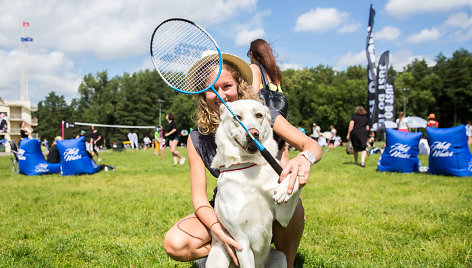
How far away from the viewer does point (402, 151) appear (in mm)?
9000

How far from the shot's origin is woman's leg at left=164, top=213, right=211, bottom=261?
235 centimetres

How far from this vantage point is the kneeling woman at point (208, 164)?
7.47 feet

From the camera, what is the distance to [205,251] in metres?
2.48

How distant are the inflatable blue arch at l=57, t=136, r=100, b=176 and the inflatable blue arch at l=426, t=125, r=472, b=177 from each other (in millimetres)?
10896

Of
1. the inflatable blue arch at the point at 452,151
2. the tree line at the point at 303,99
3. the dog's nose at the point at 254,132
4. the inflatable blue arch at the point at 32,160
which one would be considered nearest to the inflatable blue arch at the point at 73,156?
the inflatable blue arch at the point at 32,160

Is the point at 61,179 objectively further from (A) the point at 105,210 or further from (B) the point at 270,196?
(B) the point at 270,196

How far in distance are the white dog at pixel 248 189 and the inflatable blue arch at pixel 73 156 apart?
931 centimetres

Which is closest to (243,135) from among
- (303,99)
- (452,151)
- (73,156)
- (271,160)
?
(271,160)

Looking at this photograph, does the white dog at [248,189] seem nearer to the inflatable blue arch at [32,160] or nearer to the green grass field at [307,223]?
the green grass field at [307,223]

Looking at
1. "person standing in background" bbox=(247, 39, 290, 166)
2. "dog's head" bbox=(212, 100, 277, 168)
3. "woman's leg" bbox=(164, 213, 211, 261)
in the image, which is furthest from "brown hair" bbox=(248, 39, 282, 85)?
"woman's leg" bbox=(164, 213, 211, 261)

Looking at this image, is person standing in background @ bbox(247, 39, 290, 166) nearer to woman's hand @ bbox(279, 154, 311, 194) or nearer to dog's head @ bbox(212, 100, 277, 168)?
dog's head @ bbox(212, 100, 277, 168)

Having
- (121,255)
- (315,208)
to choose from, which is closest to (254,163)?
(121,255)

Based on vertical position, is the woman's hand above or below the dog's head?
below

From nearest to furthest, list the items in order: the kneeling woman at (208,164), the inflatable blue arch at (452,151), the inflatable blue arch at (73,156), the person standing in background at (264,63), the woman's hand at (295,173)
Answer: the woman's hand at (295,173), the kneeling woman at (208,164), the person standing in background at (264,63), the inflatable blue arch at (452,151), the inflatable blue arch at (73,156)
